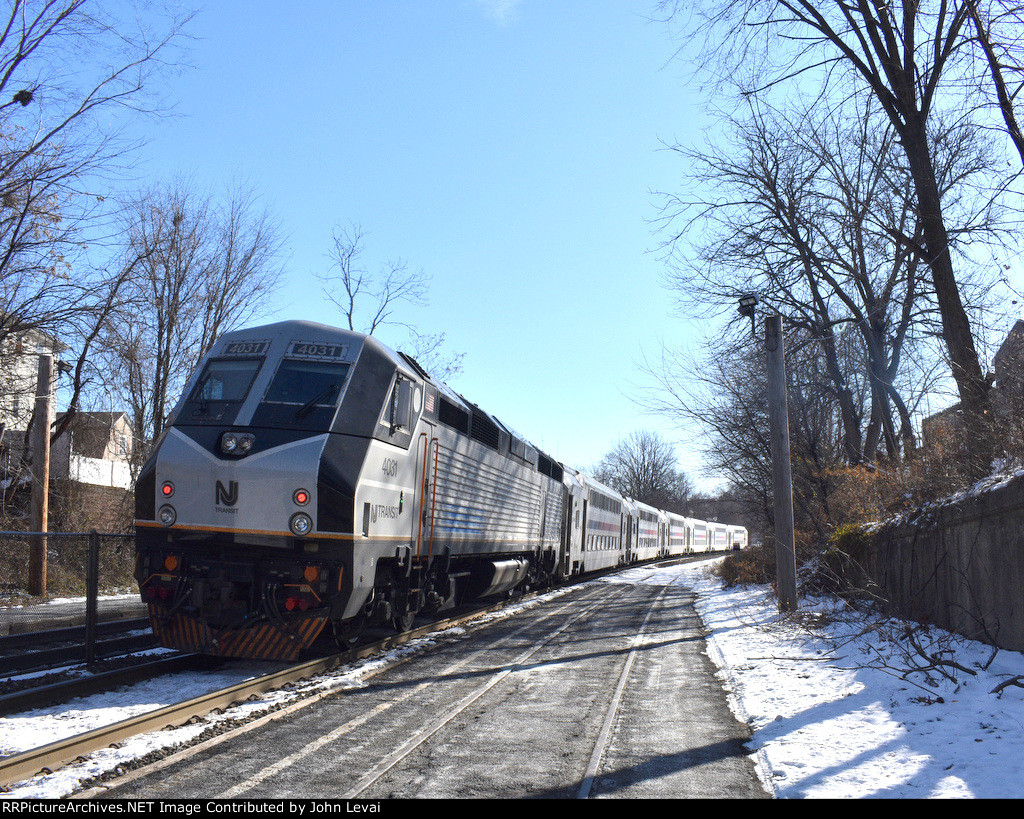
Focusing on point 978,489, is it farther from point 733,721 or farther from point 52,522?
point 52,522

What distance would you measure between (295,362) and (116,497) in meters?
17.6

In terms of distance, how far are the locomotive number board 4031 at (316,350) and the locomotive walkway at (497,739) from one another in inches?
141

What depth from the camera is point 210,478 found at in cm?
771

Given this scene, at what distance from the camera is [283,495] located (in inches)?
295

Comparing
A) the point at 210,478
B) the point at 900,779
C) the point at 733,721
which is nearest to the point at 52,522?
the point at 210,478

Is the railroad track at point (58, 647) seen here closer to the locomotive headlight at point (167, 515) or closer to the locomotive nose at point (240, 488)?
the locomotive headlight at point (167, 515)

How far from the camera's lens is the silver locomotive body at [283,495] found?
7508 millimetres

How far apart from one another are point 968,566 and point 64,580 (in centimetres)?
1619

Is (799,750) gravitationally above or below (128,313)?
below

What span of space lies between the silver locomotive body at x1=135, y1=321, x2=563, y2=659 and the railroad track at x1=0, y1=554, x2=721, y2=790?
35 centimetres

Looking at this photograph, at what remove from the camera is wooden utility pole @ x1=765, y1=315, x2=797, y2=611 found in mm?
13156

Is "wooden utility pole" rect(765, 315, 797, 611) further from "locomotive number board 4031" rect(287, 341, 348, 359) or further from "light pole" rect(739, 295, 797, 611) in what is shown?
"locomotive number board 4031" rect(287, 341, 348, 359)

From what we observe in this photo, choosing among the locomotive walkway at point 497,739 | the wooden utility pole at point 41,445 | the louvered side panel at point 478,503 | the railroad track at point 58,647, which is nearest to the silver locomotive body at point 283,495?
the louvered side panel at point 478,503

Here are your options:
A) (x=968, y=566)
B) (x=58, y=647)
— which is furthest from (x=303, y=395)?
(x=968, y=566)
